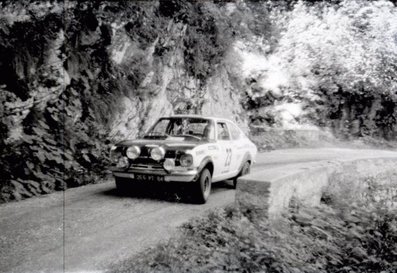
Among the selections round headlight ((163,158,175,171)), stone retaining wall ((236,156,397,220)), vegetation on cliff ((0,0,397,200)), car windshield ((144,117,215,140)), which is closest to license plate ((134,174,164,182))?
round headlight ((163,158,175,171))

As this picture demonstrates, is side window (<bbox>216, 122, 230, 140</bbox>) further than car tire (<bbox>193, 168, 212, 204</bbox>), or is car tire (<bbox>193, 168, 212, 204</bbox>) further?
side window (<bbox>216, 122, 230, 140</bbox>)

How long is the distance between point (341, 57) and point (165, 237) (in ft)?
22.6

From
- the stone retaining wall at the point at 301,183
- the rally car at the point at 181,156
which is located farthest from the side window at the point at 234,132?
the stone retaining wall at the point at 301,183

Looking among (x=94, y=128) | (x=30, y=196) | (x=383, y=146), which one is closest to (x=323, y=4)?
(x=383, y=146)

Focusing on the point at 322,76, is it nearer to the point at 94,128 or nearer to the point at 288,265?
the point at 94,128

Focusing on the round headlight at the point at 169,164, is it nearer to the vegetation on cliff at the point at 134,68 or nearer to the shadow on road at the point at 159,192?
the shadow on road at the point at 159,192

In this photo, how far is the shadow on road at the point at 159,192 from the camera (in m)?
6.38

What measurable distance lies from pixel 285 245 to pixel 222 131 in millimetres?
3236

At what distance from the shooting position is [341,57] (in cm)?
914

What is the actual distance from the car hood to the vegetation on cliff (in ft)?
5.76

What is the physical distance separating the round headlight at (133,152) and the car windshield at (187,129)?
758 millimetres

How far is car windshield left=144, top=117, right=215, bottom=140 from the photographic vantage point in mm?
6820

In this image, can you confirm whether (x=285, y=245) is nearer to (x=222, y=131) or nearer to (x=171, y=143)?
(x=171, y=143)

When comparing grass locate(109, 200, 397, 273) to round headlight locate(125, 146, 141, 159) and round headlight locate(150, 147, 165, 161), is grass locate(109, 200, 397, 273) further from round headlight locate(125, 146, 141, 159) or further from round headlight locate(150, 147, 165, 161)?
round headlight locate(125, 146, 141, 159)
